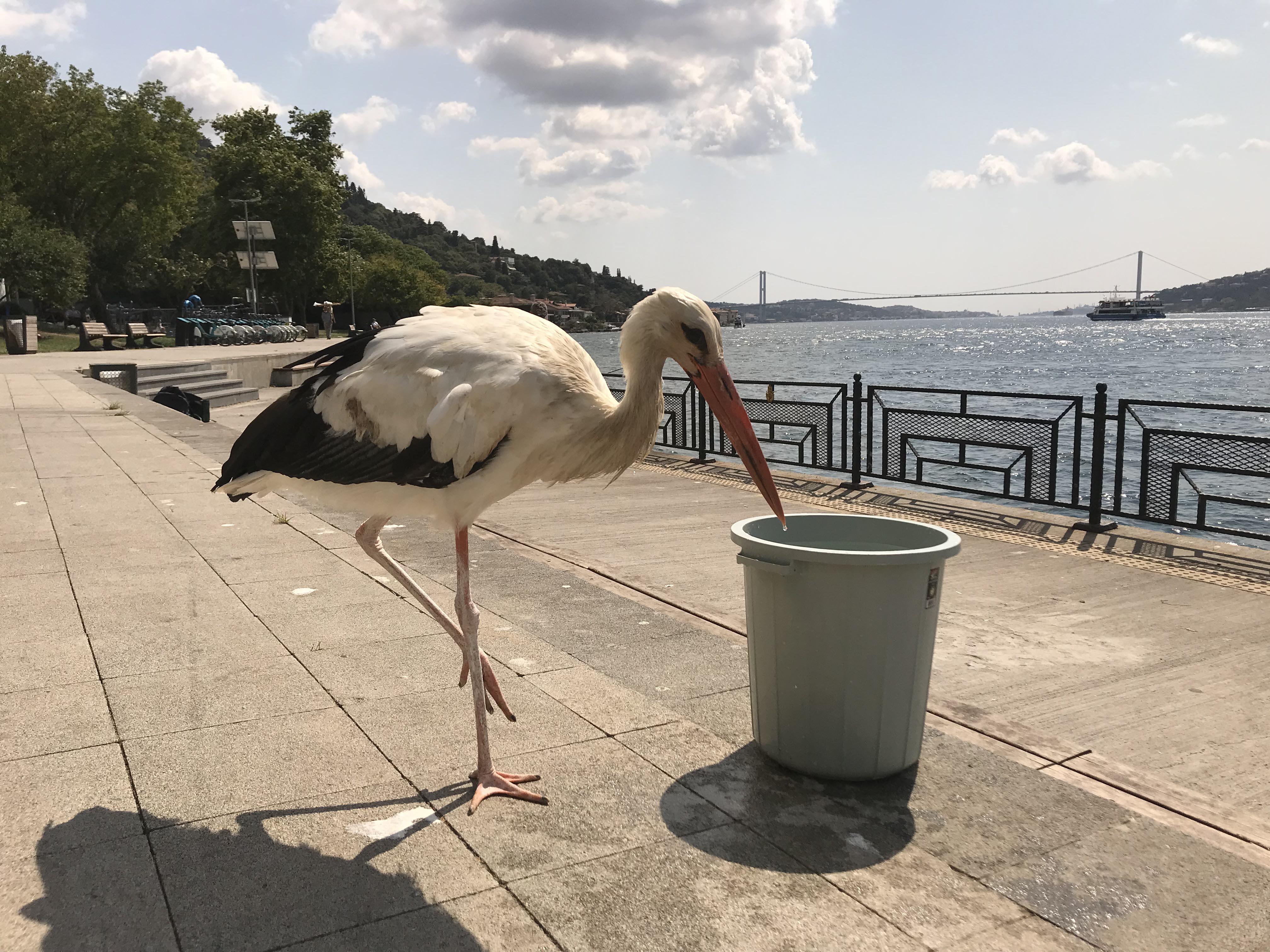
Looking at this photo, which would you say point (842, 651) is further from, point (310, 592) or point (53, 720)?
point (310, 592)

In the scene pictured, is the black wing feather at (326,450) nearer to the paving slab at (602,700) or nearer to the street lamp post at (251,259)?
the paving slab at (602,700)

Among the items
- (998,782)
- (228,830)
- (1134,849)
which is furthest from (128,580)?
(1134,849)

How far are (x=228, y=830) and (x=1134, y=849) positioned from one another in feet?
9.47

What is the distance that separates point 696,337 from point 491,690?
157cm

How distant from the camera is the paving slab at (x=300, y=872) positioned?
2.61m

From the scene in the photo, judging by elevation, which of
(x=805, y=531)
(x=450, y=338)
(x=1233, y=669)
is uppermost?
(x=450, y=338)

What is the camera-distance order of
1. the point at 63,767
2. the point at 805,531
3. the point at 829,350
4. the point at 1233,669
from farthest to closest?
the point at 829,350
the point at 1233,669
the point at 805,531
the point at 63,767

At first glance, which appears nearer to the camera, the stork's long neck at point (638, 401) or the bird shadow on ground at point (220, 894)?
the bird shadow on ground at point (220, 894)

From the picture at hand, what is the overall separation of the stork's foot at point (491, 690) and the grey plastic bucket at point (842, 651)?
1000 millimetres

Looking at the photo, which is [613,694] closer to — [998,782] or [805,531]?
[805,531]

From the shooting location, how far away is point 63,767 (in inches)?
137

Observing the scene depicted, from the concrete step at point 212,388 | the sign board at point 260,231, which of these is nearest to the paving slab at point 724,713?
the concrete step at point 212,388

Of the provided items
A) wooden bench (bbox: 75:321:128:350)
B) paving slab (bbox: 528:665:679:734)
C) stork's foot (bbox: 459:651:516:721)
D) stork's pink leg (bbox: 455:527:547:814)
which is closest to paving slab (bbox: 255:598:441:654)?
paving slab (bbox: 528:665:679:734)

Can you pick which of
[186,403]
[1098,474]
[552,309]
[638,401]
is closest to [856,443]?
[1098,474]
